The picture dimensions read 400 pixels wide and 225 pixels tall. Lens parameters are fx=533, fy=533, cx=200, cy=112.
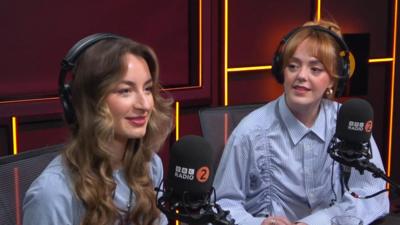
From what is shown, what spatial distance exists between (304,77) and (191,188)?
2.73 feet

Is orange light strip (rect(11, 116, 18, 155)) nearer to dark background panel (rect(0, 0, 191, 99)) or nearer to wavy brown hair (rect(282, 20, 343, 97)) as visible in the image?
dark background panel (rect(0, 0, 191, 99))

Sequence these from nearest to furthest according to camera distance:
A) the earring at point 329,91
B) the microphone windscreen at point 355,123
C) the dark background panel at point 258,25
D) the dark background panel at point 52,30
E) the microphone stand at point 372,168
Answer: the microphone stand at point 372,168, the microphone windscreen at point 355,123, the earring at point 329,91, the dark background panel at point 52,30, the dark background panel at point 258,25

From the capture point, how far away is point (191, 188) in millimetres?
885

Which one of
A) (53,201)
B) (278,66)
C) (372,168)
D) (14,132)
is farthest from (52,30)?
(372,168)

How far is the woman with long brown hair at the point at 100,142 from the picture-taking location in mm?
1097

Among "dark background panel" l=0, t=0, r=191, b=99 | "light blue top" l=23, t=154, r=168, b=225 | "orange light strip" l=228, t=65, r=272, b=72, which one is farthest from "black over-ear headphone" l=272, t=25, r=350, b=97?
"orange light strip" l=228, t=65, r=272, b=72

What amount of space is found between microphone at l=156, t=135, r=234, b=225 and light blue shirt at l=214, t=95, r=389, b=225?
0.67 metres

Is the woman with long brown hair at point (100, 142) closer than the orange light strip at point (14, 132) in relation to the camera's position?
Yes

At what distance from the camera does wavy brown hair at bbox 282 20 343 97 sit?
5.29 ft

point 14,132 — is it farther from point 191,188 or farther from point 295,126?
point 191,188

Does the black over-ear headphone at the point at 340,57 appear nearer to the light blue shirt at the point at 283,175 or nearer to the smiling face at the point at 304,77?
the smiling face at the point at 304,77

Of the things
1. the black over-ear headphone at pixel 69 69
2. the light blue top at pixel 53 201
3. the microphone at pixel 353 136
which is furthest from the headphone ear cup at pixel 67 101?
the microphone at pixel 353 136

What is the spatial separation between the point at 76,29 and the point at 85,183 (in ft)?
3.82

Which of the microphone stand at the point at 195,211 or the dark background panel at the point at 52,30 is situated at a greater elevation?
the dark background panel at the point at 52,30
